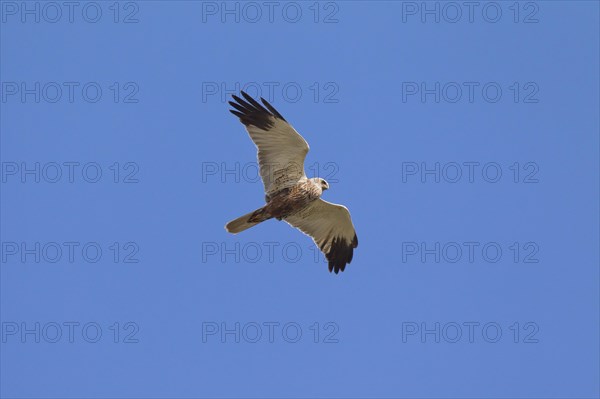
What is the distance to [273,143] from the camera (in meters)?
17.0

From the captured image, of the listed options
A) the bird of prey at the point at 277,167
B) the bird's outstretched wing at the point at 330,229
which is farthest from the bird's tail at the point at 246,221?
the bird's outstretched wing at the point at 330,229

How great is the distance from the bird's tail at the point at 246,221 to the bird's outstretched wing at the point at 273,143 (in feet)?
1.68

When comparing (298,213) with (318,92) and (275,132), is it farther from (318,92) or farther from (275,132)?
(318,92)

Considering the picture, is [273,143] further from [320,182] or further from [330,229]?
[330,229]

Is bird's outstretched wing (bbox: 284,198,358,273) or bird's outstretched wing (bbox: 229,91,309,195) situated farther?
bird's outstretched wing (bbox: 284,198,358,273)

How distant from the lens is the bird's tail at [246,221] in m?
16.6

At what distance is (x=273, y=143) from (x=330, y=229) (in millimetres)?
2200

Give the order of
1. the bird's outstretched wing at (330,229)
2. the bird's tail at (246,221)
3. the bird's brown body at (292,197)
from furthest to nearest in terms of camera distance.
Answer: the bird's outstretched wing at (330,229) → the bird's brown body at (292,197) → the bird's tail at (246,221)

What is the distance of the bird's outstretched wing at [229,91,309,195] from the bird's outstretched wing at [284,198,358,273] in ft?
2.60

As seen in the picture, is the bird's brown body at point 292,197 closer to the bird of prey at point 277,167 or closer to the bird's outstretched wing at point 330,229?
the bird of prey at point 277,167

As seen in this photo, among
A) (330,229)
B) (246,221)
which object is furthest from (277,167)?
(330,229)

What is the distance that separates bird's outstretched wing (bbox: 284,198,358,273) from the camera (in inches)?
701

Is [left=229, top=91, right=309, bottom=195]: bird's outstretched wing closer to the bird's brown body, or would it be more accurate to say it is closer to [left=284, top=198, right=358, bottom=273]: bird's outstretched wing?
the bird's brown body

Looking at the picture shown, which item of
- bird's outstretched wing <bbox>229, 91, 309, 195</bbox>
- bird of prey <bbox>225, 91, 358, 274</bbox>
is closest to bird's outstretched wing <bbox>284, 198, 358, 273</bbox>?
bird of prey <bbox>225, 91, 358, 274</bbox>
